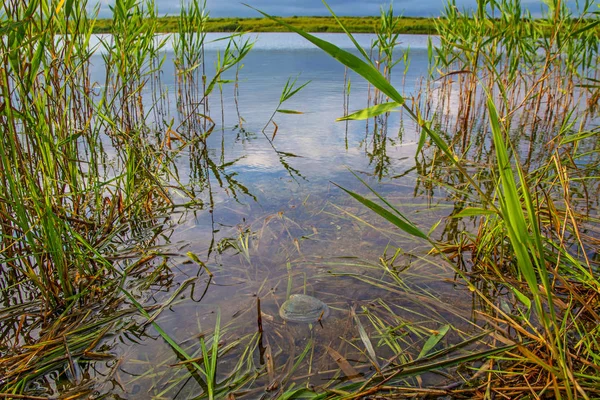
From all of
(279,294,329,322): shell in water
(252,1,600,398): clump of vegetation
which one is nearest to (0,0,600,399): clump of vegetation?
(252,1,600,398): clump of vegetation

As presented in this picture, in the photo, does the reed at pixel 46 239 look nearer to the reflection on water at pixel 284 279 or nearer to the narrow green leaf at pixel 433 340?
the reflection on water at pixel 284 279

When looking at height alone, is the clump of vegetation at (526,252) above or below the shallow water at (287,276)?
above

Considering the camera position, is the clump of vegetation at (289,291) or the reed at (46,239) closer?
the clump of vegetation at (289,291)

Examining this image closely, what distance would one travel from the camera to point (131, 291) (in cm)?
182

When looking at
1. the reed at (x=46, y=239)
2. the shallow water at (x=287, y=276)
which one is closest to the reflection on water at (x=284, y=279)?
A: the shallow water at (x=287, y=276)

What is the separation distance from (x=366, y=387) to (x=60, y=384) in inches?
37.9

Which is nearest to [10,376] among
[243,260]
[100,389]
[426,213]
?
[100,389]

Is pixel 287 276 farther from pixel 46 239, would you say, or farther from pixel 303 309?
pixel 46 239

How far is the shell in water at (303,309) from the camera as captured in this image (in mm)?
1623

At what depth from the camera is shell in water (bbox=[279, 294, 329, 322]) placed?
1.62 metres

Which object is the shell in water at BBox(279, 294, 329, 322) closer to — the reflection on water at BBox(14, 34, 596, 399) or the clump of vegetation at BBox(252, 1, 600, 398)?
the reflection on water at BBox(14, 34, 596, 399)

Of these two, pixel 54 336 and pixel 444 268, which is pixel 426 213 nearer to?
pixel 444 268

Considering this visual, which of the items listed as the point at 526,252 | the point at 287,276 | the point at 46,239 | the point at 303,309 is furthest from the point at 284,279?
the point at 526,252

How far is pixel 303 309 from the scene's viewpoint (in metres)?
1.64
